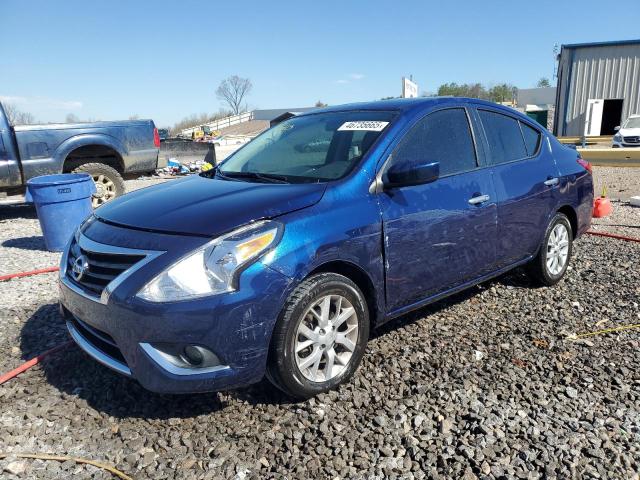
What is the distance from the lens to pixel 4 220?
8.84m

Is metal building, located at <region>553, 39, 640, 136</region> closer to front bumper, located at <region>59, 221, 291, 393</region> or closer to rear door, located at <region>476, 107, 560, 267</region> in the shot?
rear door, located at <region>476, 107, 560, 267</region>

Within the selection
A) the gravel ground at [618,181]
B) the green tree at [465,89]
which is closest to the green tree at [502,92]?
the green tree at [465,89]

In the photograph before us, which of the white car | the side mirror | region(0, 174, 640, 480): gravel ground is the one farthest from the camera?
the white car

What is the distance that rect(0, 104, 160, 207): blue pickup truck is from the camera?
26.2ft

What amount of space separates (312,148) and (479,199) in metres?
1.27

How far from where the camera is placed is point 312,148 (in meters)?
3.68

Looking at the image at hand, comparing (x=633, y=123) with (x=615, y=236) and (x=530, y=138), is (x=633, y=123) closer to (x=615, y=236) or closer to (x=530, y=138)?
(x=615, y=236)

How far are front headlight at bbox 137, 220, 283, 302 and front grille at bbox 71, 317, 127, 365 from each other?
1.50 ft

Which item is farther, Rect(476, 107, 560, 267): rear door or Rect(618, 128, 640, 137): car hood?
Rect(618, 128, 640, 137): car hood

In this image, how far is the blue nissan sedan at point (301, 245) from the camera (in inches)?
100

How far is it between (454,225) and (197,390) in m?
2.01

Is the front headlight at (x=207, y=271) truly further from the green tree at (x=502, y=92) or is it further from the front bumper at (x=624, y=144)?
the green tree at (x=502, y=92)

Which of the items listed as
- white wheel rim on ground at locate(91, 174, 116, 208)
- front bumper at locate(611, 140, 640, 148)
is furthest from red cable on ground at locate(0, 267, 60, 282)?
front bumper at locate(611, 140, 640, 148)

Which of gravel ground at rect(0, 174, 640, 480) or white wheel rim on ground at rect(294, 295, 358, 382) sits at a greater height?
white wheel rim on ground at rect(294, 295, 358, 382)
